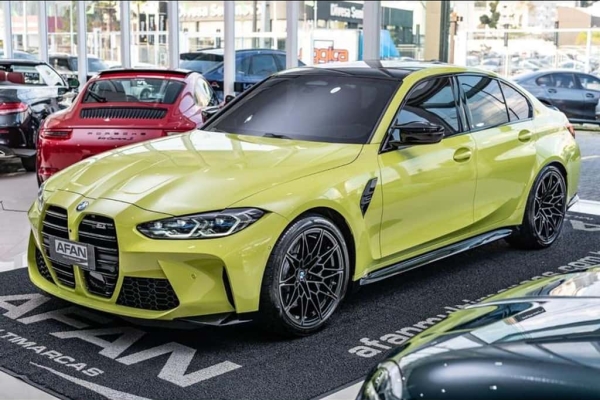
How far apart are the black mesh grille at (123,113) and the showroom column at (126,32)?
26.8 ft

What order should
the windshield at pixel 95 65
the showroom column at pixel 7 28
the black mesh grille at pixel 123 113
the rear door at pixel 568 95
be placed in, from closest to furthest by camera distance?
1. the black mesh grille at pixel 123 113
2. the rear door at pixel 568 95
3. the windshield at pixel 95 65
4. the showroom column at pixel 7 28

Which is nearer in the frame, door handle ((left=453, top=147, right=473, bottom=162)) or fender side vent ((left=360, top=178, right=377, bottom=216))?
fender side vent ((left=360, top=178, right=377, bottom=216))

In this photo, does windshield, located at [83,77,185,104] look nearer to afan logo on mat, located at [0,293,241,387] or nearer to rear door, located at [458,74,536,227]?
rear door, located at [458,74,536,227]

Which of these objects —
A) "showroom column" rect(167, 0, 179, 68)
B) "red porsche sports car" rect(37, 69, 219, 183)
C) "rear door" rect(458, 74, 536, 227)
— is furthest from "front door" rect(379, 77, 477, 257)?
"showroom column" rect(167, 0, 179, 68)

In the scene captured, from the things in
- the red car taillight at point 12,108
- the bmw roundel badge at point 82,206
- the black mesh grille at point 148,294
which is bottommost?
the black mesh grille at point 148,294

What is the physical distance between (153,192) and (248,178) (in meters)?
0.48

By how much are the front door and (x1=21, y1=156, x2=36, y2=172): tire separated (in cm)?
649

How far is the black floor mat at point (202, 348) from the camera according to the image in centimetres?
381

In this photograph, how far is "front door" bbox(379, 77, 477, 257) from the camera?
15.8ft

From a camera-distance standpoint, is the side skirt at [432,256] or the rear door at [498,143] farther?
the rear door at [498,143]

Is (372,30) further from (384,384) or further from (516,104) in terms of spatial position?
(384,384)

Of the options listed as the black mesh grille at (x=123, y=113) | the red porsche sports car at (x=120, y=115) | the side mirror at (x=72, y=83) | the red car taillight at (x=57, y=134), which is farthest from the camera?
the side mirror at (x=72, y=83)

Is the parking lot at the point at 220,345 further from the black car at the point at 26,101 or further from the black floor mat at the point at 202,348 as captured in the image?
the black car at the point at 26,101

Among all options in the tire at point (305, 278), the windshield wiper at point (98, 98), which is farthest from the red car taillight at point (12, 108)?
the tire at point (305, 278)
